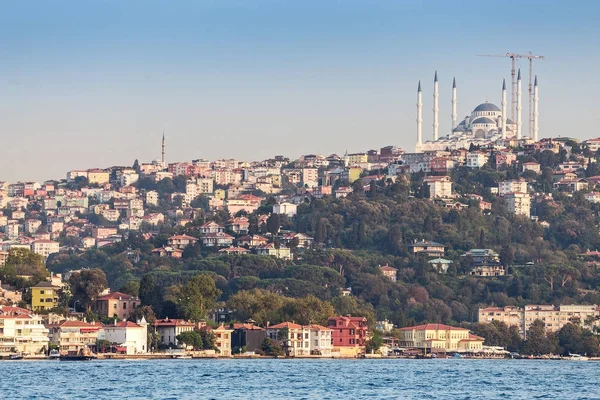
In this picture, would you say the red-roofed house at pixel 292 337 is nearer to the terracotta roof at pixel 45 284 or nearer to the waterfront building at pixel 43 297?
the waterfront building at pixel 43 297

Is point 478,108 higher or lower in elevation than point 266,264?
higher

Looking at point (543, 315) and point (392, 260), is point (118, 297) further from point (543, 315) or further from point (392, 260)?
point (392, 260)

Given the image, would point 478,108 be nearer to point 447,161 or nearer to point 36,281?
point 447,161

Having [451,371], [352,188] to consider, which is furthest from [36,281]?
[352,188]

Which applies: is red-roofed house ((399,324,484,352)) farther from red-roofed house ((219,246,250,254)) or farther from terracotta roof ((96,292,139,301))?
red-roofed house ((219,246,250,254))

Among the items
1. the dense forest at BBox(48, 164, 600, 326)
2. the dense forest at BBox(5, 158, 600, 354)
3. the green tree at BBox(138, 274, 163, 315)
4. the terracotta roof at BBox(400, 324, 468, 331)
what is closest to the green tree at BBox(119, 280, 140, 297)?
the dense forest at BBox(5, 158, 600, 354)

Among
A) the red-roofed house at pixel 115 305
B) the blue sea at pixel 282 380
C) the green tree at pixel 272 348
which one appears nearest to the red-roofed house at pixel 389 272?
the red-roofed house at pixel 115 305
